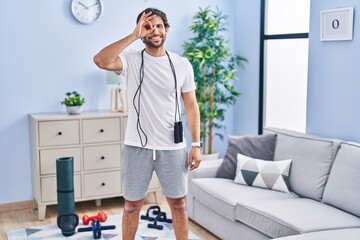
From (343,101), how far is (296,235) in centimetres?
134

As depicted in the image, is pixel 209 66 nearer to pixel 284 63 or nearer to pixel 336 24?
pixel 284 63

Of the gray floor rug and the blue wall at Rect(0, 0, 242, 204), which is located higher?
the blue wall at Rect(0, 0, 242, 204)

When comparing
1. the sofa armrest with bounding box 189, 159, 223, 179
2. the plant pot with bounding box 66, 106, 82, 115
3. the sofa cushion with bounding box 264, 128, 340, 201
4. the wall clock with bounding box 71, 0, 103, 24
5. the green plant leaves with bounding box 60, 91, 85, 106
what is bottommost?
the sofa armrest with bounding box 189, 159, 223, 179

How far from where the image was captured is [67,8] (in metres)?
4.68

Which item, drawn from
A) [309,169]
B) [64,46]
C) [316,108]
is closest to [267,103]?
[316,108]

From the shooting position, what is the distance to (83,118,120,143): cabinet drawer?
14.8ft

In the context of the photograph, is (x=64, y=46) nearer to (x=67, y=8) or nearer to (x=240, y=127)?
(x=67, y=8)

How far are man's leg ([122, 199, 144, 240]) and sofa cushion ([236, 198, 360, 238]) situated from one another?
0.74 m

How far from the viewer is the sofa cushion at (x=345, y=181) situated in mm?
3270

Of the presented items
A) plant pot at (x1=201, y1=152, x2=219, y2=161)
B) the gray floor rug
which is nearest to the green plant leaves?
the gray floor rug

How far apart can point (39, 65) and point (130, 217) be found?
2.07 m

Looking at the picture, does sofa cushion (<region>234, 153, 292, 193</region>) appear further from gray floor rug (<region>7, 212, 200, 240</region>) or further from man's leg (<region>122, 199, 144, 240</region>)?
man's leg (<region>122, 199, 144, 240</region>)

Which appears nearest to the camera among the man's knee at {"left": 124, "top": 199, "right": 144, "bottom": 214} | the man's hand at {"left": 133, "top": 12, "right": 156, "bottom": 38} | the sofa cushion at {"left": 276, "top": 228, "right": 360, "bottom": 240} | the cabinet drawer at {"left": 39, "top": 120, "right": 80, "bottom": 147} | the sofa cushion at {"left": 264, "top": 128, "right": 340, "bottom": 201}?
the sofa cushion at {"left": 276, "top": 228, "right": 360, "bottom": 240}

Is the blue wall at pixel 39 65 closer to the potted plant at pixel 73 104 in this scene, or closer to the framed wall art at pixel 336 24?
the potted plant at pixel 73 104
